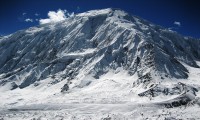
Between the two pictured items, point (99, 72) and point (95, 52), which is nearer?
point (99, 72)

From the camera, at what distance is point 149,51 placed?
307 ft

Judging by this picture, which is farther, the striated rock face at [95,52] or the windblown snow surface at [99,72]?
the striated rock face at [95,52]

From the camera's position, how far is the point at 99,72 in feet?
304

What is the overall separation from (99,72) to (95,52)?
14.5 meters

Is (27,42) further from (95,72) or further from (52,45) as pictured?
(95,72)

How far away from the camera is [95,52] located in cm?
10519

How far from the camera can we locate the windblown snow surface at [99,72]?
57.1 metres

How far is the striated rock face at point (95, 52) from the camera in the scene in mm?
90062

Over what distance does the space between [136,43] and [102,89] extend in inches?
1290

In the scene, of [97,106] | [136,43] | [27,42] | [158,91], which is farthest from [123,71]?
[27,42]

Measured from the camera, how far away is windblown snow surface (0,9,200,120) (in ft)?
187

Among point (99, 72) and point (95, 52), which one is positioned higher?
point (95, 52)

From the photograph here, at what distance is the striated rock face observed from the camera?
90062 mm

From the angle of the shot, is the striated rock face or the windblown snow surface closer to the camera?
the windblown snow surface
